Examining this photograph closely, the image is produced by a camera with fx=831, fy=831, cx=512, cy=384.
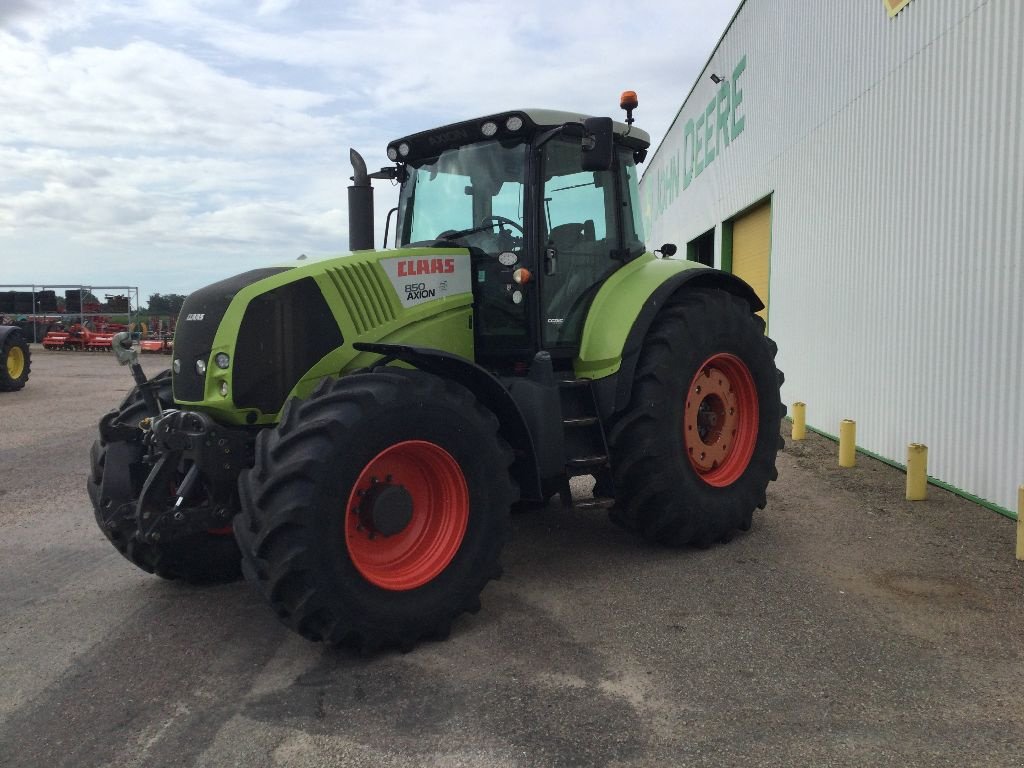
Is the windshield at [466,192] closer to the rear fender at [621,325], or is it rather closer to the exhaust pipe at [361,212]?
the exhaust pipe at [361,212]

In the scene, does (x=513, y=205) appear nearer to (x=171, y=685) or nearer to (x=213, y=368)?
(x=213, y=368)

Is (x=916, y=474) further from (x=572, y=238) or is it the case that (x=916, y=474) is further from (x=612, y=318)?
(x=572, y=238)

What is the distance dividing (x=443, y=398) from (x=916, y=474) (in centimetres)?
429

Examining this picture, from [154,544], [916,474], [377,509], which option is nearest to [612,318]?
[377,509]

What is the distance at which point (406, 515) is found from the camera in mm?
3766

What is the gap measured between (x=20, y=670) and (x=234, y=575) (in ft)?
4.02

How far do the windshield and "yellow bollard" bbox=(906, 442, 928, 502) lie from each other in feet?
12.2

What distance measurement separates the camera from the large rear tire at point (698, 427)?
4.89 meters

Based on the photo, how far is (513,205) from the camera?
4.82m

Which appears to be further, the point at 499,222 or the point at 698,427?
the point at 698,427

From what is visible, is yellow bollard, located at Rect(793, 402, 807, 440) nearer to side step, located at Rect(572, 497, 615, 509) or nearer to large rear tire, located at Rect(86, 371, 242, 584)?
side step, located at Rect(572, 497, 615, 509)

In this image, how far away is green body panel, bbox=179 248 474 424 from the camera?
12.8 ft

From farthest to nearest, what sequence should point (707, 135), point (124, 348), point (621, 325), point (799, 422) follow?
point (707, 135), point (799, 422), point (621, 325), point (124, 348)

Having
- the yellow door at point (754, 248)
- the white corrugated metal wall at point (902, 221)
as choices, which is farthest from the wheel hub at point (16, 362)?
the white corrugated metal wall at point (902, 221)
